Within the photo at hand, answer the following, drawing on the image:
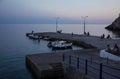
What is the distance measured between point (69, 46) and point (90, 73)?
30212mm

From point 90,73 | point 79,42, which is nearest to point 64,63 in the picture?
point 90,73

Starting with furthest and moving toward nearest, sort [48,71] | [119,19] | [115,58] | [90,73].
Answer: [119,19], [115,58], [48,71], [90,73]

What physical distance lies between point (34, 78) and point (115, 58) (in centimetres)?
857

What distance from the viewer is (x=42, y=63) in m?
17.7

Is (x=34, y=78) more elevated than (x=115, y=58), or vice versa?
(x=115, y=58)

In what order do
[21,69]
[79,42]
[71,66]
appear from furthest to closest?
[79,42]
[21,69]
[71,66]

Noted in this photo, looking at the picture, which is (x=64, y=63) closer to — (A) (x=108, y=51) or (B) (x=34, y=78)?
(B) (x=34, y=78)

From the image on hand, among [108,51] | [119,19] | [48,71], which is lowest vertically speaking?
[48,71]

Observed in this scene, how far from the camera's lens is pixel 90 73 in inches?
490

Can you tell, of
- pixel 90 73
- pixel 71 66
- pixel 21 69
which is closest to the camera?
pixel 90 73

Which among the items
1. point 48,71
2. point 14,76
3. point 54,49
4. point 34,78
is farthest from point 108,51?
point 54,49

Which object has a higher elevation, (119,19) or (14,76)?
(119,19)

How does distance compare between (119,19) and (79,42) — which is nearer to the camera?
(79,42)

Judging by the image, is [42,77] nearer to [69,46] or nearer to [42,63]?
[42,63]
